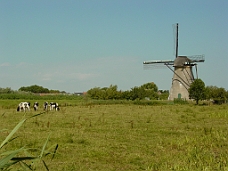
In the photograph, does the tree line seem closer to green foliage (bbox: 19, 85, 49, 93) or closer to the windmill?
the windmill

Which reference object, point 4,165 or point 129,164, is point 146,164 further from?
point 4,165

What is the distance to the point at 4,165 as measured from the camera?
60.7 inches

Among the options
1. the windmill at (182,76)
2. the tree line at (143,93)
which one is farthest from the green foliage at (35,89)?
the windmill at (182,76)

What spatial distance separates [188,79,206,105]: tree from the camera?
42.6m

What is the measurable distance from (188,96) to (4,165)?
46029 mm

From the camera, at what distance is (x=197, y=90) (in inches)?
1686

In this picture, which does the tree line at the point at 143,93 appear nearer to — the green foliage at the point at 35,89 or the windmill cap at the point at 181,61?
the windmill cap at the point at 181,61

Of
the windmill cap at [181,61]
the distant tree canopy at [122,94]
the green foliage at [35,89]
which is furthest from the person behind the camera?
the green foliage at [35,89]

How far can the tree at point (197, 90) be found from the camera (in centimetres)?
4262

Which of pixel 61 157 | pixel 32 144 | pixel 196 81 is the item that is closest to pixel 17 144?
pixel 32 144

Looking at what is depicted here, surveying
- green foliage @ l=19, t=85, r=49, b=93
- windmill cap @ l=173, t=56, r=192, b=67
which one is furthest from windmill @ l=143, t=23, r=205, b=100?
green foliage @ l=19, t=85, r=49, b=93

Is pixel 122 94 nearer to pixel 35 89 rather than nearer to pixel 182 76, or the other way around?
pixel 182 76

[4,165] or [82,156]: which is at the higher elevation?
[4,165]

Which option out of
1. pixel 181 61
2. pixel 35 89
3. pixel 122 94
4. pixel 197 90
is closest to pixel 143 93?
pixel 122 94
